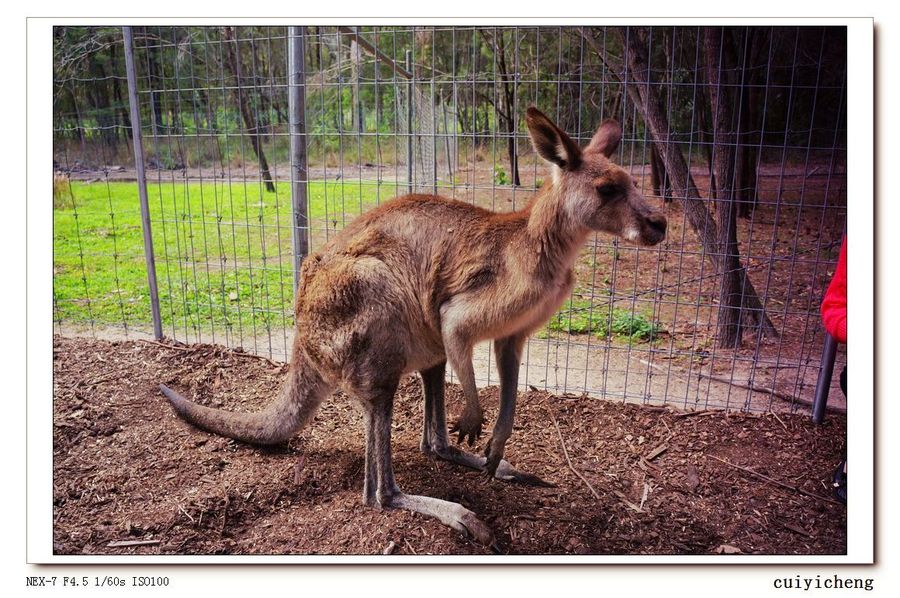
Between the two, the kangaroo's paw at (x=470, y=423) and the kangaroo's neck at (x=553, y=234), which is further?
the kangaroo's paw at (x=470, y=423)

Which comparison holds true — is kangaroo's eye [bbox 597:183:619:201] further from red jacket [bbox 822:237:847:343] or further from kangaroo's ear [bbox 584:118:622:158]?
red jacket [bbox 822:237:847:343]

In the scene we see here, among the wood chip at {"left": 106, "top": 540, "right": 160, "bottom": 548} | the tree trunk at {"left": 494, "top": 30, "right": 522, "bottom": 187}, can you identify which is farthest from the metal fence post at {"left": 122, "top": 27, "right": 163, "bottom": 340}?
the tree trunk at {"left": 494, "top": 30, "right": 522, "bottom": 187}

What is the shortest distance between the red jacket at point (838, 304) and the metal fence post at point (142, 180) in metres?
4.66

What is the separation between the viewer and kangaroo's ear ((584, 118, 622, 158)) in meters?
3.35

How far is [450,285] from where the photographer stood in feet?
11.1

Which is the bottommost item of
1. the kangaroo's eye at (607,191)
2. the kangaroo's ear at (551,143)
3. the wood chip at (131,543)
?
the wood chip at (131,543)

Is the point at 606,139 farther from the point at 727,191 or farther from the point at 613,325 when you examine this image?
the point at 613,325

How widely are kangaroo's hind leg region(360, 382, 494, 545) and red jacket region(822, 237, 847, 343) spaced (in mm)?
1967

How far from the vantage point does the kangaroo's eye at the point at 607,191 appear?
3.15 meters

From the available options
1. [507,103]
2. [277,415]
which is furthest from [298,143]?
[277,415]

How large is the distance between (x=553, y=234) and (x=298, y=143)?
7.46 feet

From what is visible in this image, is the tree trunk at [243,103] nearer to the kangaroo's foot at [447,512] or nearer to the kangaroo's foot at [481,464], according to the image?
the kangaroo's foot at [481,464]

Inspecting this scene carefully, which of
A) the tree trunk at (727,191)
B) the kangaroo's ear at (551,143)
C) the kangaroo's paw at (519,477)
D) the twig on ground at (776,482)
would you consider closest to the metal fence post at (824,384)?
the tree trunk at (727,191)
